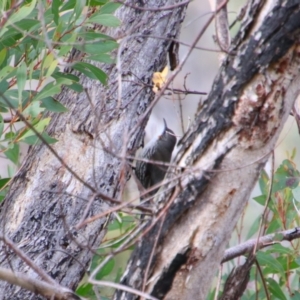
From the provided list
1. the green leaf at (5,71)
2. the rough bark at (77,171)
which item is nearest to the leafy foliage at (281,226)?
the rough bark at (77,171)

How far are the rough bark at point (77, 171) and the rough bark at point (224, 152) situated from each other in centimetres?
54

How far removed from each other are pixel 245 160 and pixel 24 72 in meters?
0.75

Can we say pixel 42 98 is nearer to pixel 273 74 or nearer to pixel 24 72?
pixel 24 72

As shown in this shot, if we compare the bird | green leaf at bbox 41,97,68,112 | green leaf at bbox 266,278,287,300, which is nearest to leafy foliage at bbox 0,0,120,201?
green leaf at bbox 41,97,68,112

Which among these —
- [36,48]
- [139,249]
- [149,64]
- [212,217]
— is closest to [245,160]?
[212,217]

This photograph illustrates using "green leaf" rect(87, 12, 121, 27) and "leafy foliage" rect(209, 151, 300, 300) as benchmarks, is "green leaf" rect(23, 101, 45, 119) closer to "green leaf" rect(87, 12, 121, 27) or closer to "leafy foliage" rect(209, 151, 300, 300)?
"green leaf" rect(87, 12, 121, 27)

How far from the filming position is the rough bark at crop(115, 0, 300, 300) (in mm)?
1067

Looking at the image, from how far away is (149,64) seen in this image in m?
2.03

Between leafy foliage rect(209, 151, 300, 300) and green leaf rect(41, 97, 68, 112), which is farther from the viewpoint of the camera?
leafy foliage rect(209, 151, 300, 300)

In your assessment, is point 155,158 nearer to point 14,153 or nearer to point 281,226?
point 281,226

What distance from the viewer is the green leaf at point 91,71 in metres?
1.77

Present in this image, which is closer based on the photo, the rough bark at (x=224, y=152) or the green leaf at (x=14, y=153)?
the rough bark at (x=224, y=152)

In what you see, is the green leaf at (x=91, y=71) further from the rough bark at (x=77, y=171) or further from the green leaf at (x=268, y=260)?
the green leaf at (x=268, y=260)

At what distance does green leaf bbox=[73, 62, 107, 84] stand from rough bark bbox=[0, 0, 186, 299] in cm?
7
